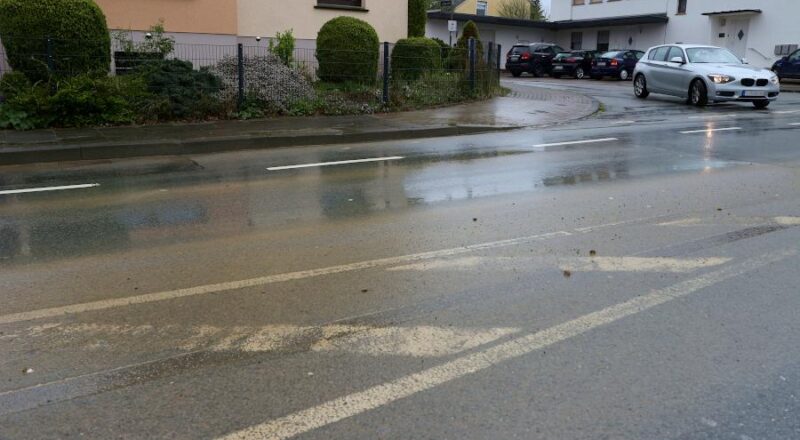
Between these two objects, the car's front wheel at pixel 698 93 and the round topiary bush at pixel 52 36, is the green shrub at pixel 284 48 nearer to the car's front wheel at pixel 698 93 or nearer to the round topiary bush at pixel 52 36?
the round topiary bush at pixel 52 36

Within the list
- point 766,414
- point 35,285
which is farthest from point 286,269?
point 766,414

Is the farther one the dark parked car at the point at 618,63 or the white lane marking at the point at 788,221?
the dark parked car at the point at 618,63

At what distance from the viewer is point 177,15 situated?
16031mm

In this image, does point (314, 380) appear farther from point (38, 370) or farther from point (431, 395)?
point (38, 370)

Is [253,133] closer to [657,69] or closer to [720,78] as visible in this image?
[720,78]

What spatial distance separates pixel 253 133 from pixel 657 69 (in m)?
13.4

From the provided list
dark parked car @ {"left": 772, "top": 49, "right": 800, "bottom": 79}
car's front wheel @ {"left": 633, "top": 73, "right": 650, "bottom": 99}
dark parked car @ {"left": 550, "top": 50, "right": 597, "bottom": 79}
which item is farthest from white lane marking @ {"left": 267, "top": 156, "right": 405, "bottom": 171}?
dark parked car @ {"left": 550, "top": 50, "right": 597, "bottom": 79}

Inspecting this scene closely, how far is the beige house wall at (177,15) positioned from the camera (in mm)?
15320

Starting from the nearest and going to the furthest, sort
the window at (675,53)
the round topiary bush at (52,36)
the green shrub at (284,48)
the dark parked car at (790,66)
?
1. the round topiary bush at (52,36)
2. the green shrub at (284,48)
3. the window at (675,53)
4. the dark parked car at (790,66)

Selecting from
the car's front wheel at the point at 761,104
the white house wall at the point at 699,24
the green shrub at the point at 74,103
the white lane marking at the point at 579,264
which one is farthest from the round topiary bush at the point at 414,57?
the white house wall at the point at 699,24

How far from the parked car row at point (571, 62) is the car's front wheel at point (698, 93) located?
13.8 m

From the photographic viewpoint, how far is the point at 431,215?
270 inches

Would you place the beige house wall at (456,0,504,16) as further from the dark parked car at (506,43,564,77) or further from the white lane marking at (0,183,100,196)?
the white lane marking at (0,183,100,196)

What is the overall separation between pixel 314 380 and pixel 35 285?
2564 mm
